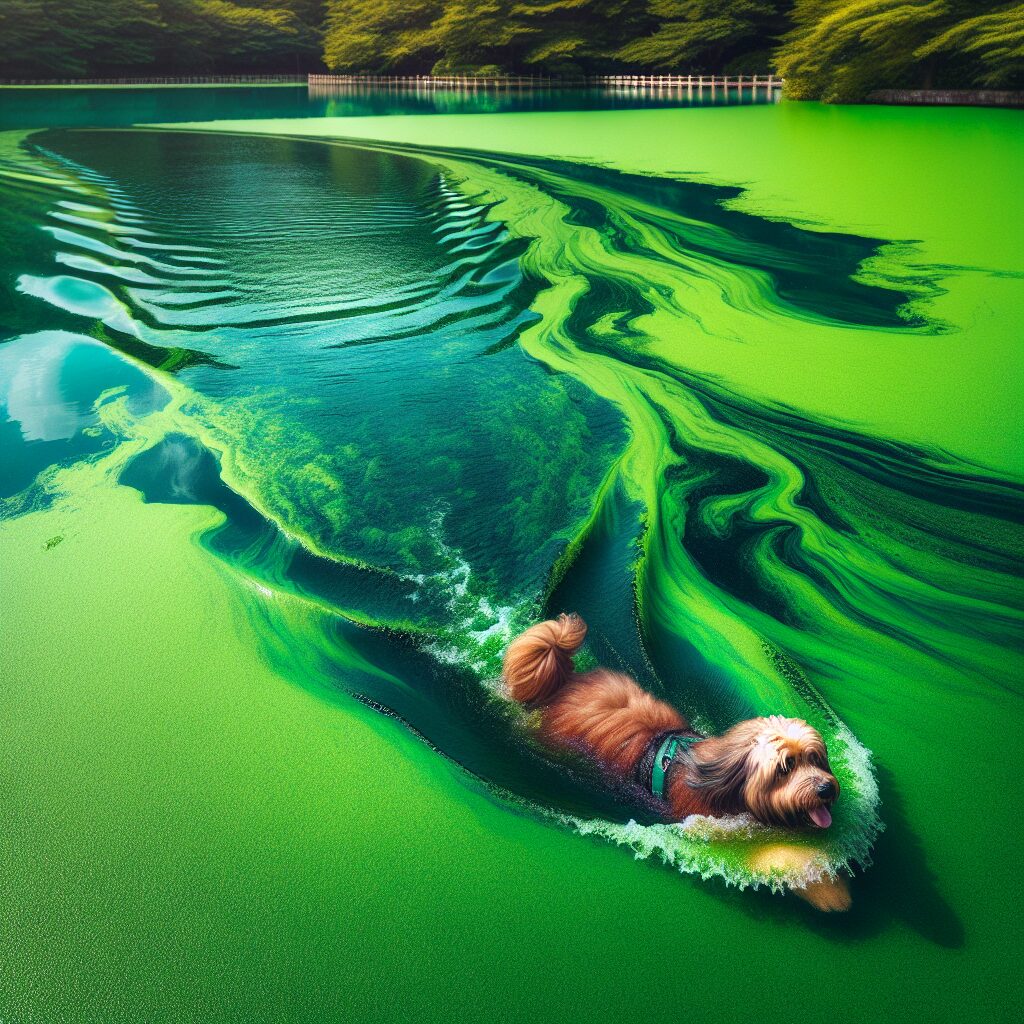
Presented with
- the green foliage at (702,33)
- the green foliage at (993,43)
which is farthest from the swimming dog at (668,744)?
the green foliage at (702,33)

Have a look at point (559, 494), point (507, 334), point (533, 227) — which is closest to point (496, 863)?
point (559, 494)

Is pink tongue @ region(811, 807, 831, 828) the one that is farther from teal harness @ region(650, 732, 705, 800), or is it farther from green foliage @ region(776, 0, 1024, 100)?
green foliage @ region(776, 0, 1024, 100)

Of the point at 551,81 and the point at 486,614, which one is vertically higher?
the point at 551,81

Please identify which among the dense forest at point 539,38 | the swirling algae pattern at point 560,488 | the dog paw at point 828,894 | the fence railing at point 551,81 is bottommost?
the dog paw at point 828,894

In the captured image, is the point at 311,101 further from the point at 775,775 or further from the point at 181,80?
the point at 775,775

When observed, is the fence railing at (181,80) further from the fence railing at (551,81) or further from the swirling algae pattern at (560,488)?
the swirling algae pattern at (560,488)

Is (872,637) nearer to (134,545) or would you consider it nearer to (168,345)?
(134,545)

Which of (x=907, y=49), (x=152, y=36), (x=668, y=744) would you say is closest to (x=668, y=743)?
(x=668, y=744)
